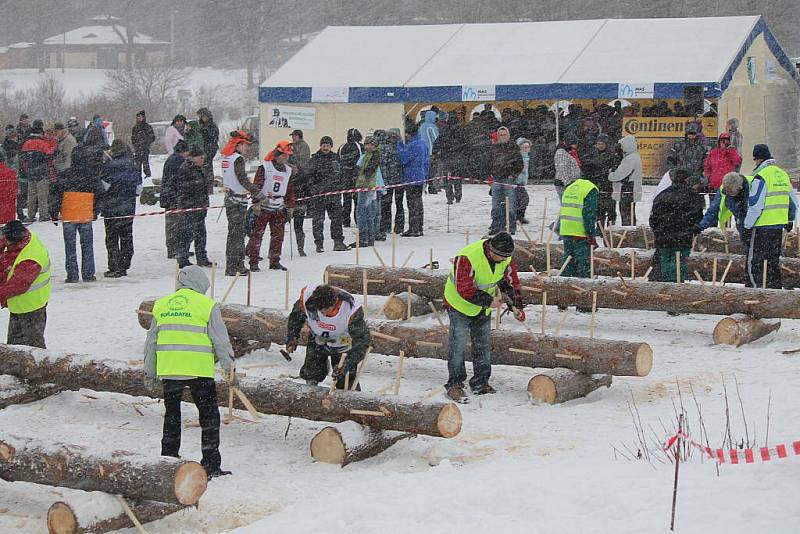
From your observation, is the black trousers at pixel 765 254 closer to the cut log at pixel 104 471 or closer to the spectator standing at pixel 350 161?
the spectator standing at pixel 350 161

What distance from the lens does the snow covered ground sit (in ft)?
21.8

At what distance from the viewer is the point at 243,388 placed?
8914mm

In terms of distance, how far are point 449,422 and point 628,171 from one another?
34.4 ft

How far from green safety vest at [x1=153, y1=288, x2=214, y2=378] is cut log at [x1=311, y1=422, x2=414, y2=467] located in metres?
1.02

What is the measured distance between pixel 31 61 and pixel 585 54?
6721 centimetres

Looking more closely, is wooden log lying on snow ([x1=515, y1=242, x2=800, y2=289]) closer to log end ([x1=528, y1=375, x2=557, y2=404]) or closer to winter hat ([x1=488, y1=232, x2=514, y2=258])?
log end ([x1=528, y1=375, x2=557, y2=404])

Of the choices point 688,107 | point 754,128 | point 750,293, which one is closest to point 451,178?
point 688,107

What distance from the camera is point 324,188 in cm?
1731

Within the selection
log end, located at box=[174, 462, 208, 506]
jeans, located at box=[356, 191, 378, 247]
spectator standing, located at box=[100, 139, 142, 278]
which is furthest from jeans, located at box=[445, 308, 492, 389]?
jeans, located at box=[356, 191, 378, 247]

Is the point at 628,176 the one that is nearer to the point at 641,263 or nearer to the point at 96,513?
the point at 641,263

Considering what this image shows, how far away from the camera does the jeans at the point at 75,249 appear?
585 inches

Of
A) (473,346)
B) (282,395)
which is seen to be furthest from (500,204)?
(282,395)

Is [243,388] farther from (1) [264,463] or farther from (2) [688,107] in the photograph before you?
(2) [688,107]

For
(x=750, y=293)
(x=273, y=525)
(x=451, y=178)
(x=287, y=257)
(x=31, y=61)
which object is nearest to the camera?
(x=273, y=525)
